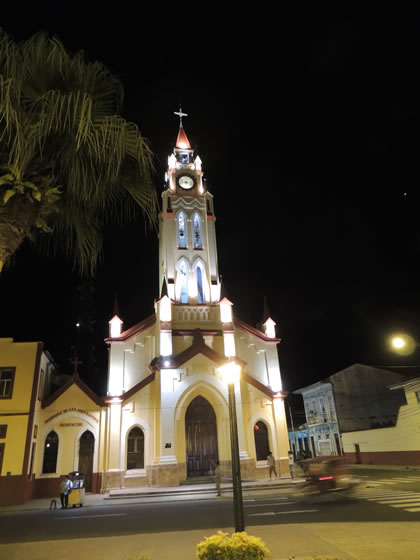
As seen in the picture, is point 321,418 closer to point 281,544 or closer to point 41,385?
point 41,385

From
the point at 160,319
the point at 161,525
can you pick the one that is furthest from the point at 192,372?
the point at 161,525

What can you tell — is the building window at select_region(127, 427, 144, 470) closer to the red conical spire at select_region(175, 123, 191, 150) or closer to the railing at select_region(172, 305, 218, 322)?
the railing at select_region(172, 305, 218, 322)

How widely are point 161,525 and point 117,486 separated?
13.4m

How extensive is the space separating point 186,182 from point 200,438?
2065 centimetres

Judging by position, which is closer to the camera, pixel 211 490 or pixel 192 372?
pixel 211 490

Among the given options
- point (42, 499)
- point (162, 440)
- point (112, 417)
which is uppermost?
point (112, 417)

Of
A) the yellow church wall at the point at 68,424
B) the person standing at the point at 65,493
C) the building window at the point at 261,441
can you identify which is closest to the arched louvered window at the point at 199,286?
the building window at the point at 261,441

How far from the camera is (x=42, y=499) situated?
2161 centimetres

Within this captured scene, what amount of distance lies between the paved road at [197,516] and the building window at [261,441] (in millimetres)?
9032

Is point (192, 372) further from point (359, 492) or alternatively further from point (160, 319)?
point (359, 492)

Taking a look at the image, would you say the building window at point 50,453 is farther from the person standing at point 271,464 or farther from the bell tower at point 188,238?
the person standing at point 271,464

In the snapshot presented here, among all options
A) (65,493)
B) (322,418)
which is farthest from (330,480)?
(322,418)

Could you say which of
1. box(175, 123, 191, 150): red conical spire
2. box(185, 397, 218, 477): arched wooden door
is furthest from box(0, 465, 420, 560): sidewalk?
box(175, 123, 191, 150): red conical spire

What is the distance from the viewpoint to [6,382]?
22531mm
